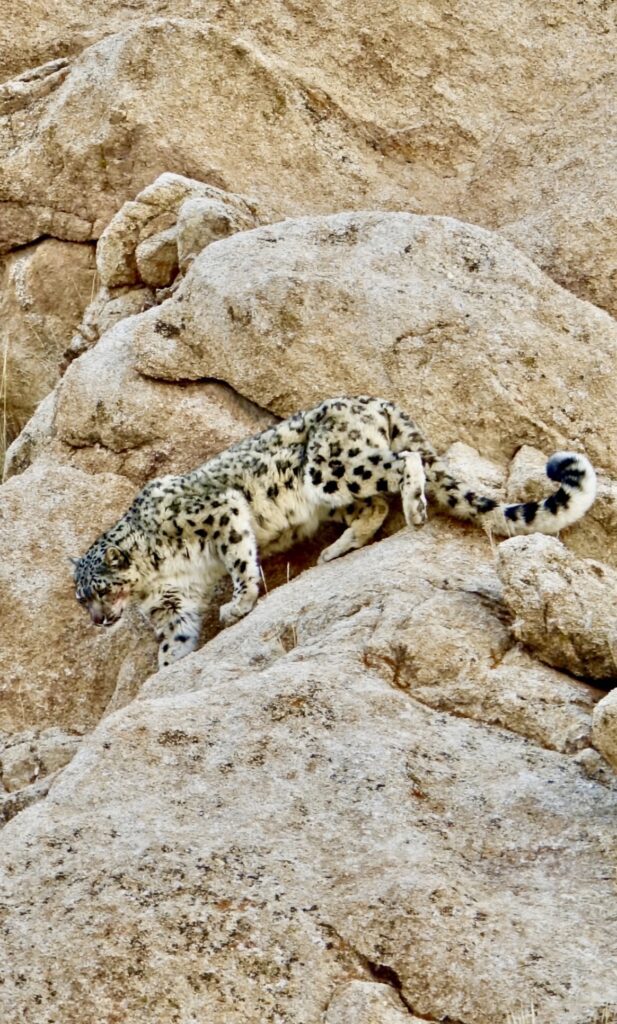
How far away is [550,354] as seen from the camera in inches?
413

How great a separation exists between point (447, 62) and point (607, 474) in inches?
223

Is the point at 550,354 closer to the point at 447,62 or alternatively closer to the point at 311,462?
the point at 311,462

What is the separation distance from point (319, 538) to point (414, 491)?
1.04 meters

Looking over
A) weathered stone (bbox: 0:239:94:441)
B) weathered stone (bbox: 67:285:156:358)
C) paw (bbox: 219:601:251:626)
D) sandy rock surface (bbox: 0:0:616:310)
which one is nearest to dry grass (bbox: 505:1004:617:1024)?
paw (bbox: 219:601:251:626)

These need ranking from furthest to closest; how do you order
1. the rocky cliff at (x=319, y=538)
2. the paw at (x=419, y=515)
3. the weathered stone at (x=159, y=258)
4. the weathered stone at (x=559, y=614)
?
the weathered stone at (x=159, y=258), the paw at (x=419, y=515), the weathered stone at (x=559, y=614), the rocky cliff at (x=319, y=538)

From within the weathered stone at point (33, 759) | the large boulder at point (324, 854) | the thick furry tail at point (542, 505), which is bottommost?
the weathered stone at point (33, 759)

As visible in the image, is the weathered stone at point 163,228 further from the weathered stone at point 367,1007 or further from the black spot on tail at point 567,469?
the weathered stone at point 367,1007

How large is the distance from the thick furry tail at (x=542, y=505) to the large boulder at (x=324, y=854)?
2.97 ft

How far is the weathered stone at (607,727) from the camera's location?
20.1ft

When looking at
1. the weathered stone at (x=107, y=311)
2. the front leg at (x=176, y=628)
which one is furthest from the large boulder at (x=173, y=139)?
the front leg at (x=176, y=628)

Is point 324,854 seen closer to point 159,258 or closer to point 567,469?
point 567,469

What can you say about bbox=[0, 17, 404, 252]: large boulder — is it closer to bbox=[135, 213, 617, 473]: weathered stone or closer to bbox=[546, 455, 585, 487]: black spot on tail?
bbox=[135, 213, 617, 473]: weathered stone

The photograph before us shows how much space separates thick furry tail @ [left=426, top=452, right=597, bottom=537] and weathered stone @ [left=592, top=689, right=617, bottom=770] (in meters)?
2.55

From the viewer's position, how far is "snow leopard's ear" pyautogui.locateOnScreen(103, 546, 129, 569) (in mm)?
9648
